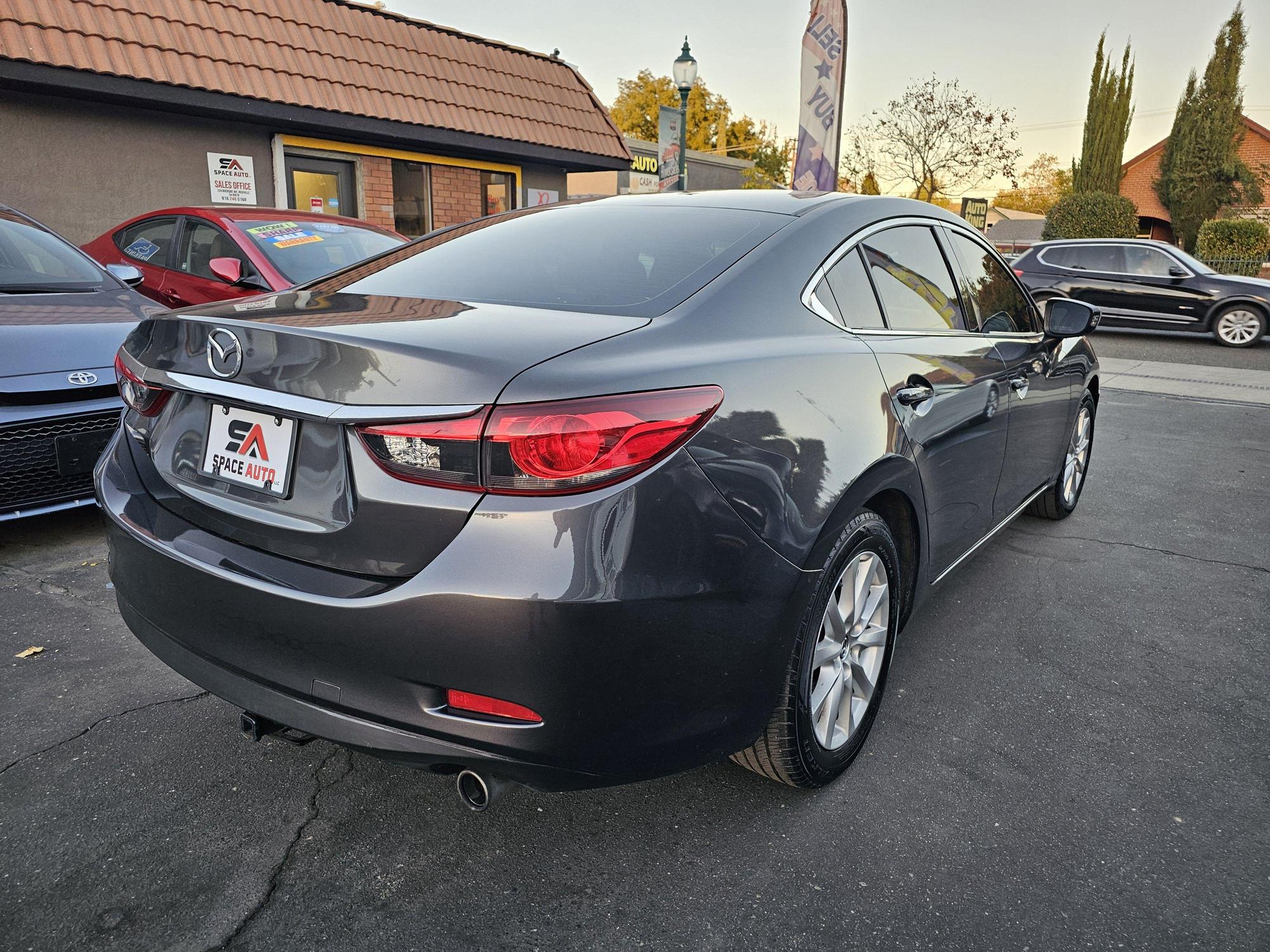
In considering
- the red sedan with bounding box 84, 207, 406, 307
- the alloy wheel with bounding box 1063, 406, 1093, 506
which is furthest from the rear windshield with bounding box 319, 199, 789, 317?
the red sedan with bounding box 84, 207, 406, 307

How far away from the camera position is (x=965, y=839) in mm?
2348

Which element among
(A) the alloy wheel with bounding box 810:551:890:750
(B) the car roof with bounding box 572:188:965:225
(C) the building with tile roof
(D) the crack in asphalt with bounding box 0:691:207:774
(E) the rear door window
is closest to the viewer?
(A) the alloy wheel with bounding box 810:551:890:750

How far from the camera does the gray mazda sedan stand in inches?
69.5

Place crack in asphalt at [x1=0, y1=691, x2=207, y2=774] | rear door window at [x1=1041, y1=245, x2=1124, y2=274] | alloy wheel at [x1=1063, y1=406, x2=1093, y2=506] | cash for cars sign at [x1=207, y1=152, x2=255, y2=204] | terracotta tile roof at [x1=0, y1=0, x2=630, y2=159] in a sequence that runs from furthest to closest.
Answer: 1. rear door window at [x1=1041, y1=245, x2=1124, y2=274]
2. cash for cars sign at [x1=207, y1=152, x2=255, y2=204]
3. terracotta tile roof at [x1=0, y1=0, x2=630, y2=159]
4. alloy wheel at [x1=1063, y1=406, x2=1093, y2=506]
5. crack in asphalt at [x1=0, y1=691, x2=207, y2=774]

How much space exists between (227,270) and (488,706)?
5.08 m

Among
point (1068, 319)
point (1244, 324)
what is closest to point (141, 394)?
point (1068, 319)

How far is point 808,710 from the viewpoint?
2.33 metres

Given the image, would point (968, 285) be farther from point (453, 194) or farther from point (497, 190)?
point (497, 190)

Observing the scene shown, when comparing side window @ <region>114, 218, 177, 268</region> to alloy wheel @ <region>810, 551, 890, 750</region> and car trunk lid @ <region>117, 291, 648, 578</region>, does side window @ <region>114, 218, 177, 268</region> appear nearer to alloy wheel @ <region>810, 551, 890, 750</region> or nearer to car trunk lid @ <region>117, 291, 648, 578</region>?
car trunk lid @ <region>117, 291, 648, 578</region>

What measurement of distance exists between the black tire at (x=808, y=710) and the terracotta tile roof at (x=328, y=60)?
942 cm

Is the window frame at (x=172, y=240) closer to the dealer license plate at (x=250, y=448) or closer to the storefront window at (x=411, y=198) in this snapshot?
the storefront window at (x=411, y=198)

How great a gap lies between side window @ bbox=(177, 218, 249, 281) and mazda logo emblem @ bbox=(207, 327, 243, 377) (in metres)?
4.86

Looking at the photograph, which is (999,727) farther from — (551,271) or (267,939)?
(267,939)

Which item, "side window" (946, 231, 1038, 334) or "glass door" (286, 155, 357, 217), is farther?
"glass door" (286, 155, 357, 217)
